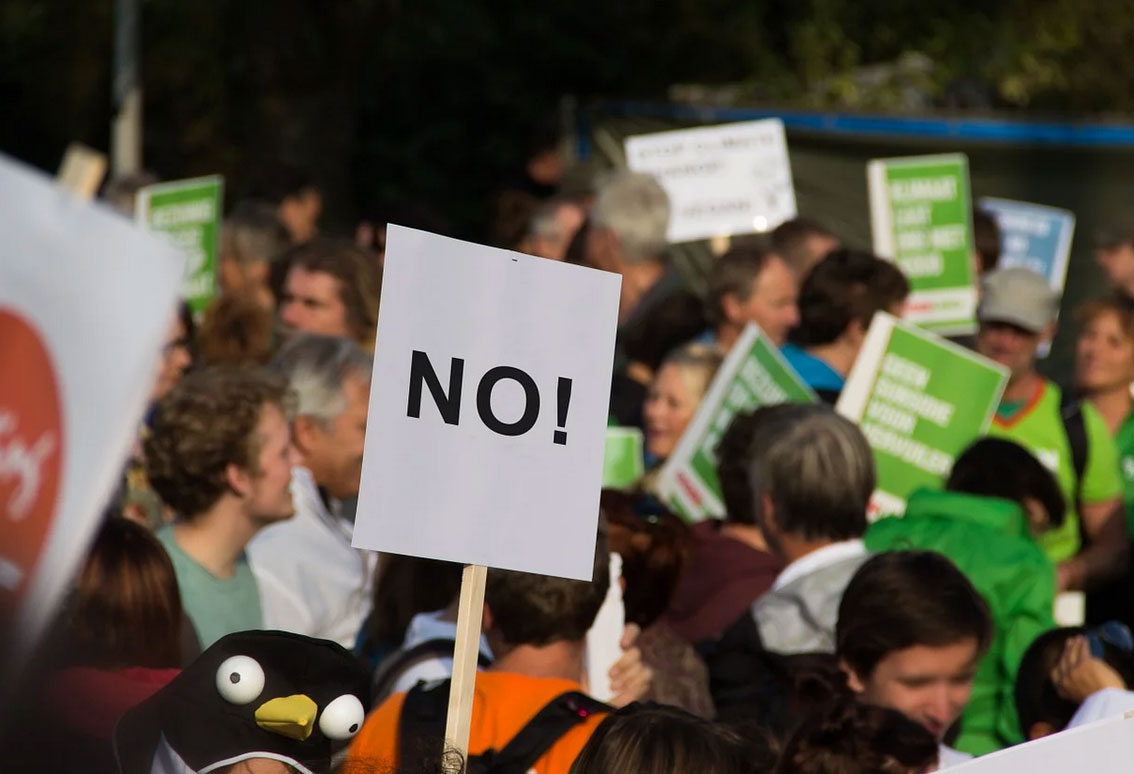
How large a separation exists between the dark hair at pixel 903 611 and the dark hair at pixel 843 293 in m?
2.10

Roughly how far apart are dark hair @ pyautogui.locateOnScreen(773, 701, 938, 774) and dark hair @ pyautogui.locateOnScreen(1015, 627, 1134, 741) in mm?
649

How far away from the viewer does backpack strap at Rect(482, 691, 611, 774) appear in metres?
2.93

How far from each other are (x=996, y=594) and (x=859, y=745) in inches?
47.4

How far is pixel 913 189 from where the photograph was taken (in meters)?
6.96

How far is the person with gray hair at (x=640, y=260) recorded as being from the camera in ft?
20.2

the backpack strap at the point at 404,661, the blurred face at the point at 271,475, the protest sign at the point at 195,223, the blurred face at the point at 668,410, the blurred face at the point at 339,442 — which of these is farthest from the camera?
the protest sign at the point at 195,223

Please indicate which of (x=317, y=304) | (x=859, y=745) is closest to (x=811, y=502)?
(x=859, y=745)

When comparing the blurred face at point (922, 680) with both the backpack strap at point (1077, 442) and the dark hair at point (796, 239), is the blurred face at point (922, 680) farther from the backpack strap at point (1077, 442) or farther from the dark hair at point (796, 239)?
the dark hair at point (796, 239)

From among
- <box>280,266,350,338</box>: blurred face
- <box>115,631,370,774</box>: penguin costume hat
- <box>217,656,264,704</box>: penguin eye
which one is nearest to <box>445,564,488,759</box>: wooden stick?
<box>115,631,370,774</box>: penguin costume hat

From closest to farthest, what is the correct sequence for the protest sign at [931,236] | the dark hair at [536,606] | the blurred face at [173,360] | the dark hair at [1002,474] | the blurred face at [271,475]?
the dark hair at [536,606] < the blurred face at [271,475] < the dark hair at [1002,474] < the blurred face at [173,360] < the protest sign at [931,236]

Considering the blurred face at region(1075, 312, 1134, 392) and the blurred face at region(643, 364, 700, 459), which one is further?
the blurred face at region(1075, 312, 1134, 392)

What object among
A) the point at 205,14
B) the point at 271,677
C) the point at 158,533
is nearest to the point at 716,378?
the point at 158,533

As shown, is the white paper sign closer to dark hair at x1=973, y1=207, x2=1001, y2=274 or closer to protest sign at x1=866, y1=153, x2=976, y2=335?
protest sign at x1=866, y1=153, x2=976, y2=335

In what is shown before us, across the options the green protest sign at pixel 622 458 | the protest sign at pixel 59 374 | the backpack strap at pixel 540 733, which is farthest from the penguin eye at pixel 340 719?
the green protest sign at pixel 622 458
